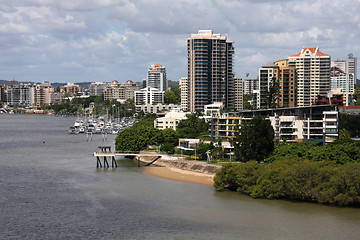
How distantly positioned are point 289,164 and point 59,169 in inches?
1366

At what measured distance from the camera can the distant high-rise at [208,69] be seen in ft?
524

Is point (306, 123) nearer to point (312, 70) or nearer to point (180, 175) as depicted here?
point (180, 175)

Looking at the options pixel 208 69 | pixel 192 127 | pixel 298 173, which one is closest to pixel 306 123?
pixel 298 173

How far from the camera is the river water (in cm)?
4231

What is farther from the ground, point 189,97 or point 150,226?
point 189,97

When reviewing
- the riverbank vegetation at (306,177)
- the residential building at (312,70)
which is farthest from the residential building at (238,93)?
the riverbank vegetation at (306,177)

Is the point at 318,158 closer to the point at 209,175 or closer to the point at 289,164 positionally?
the point at 289,164

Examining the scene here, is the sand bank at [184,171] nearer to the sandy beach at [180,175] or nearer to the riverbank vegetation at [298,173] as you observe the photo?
the sandy beach at [180,175]

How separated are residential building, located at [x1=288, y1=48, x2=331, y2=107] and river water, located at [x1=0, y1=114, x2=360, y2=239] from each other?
9553 centimetres

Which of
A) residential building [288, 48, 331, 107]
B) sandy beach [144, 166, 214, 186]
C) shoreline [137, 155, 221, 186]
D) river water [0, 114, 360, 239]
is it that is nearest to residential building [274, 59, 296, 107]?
residential building [288, 48, 331, 107]

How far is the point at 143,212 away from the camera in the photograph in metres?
48.7

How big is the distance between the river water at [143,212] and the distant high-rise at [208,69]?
94.5 metres

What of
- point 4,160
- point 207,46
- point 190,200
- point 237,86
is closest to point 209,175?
point 190,200

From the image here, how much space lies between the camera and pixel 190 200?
5334 centimetres
